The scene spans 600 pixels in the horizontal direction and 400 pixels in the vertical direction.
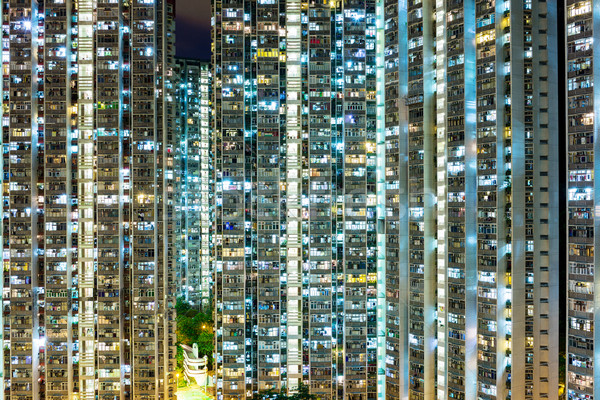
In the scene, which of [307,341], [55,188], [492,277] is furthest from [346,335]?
[55,188]

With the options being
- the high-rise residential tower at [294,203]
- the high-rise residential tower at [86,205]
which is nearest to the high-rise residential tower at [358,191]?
the high-rise residential tower at [294,203]

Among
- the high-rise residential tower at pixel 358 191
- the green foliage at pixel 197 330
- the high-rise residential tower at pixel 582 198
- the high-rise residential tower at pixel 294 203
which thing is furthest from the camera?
the green foliage at pixel 197 330

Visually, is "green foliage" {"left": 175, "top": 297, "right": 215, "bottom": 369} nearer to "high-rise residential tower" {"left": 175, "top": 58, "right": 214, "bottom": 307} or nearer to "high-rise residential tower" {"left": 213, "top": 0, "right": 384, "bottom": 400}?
"high-rise residential tower" {"left": 175, "top": 58, "right": 214, "bottom": 307}

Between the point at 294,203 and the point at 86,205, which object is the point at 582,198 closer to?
the point at 294,203

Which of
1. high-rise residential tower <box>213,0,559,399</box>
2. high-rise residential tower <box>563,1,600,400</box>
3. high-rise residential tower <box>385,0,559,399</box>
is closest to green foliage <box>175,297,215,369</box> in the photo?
high-rise residential tower <box>213,0,559,399</box>

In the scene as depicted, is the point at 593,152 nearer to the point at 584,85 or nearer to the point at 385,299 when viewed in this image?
the point at 584,85

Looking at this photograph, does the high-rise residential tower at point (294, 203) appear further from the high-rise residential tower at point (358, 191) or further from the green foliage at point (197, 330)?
the green foliage at point (197, 330)
